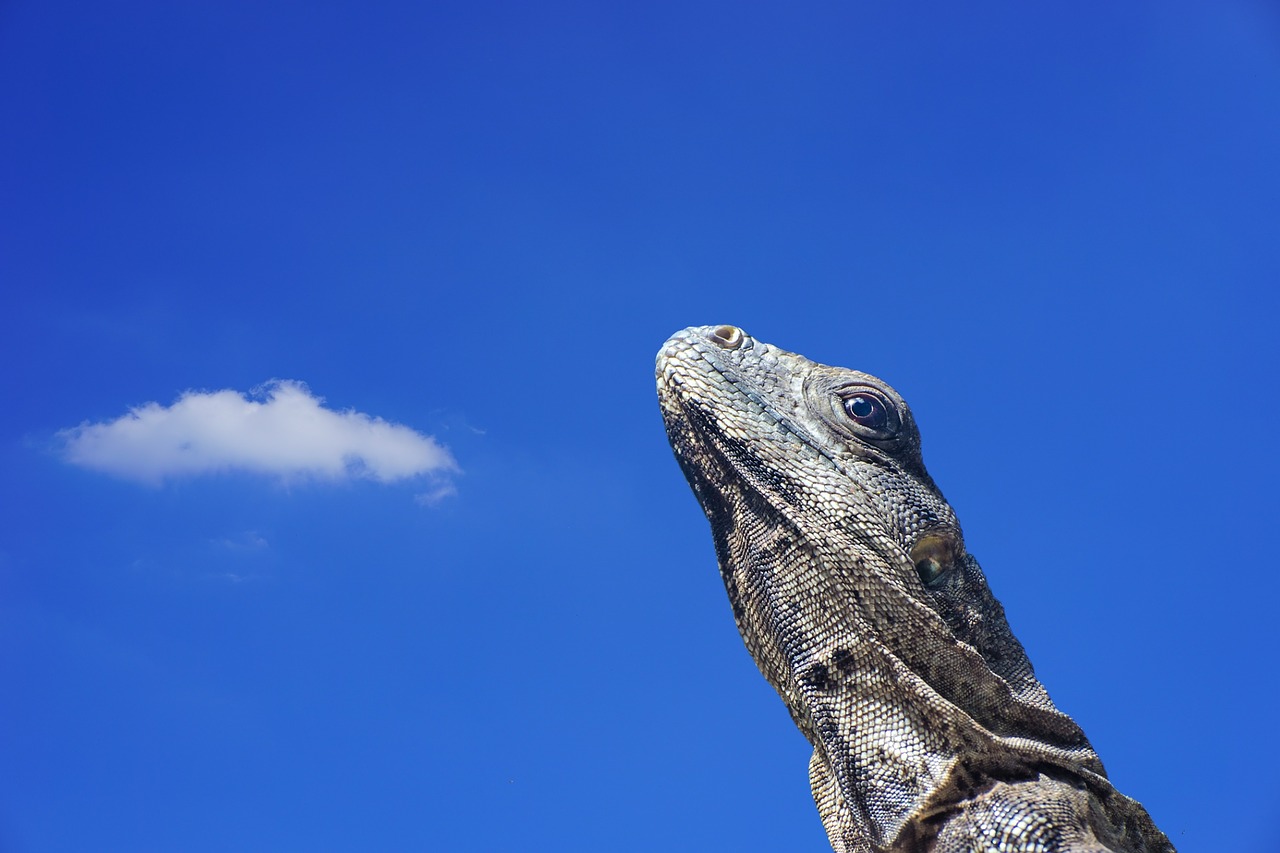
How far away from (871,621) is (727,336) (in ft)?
8.89

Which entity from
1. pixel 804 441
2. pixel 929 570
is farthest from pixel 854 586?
pixel 804 441

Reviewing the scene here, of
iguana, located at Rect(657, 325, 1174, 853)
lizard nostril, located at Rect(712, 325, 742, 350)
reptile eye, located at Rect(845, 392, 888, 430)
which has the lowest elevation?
iguana, located at Rect(657, 325, 1174, 853)

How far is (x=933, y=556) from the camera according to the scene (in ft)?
25.4

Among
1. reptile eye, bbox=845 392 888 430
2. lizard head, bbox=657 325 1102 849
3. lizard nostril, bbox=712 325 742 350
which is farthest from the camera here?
lizard nostril, bbox=712 325 742 350

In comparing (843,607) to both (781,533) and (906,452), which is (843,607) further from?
(906,452)

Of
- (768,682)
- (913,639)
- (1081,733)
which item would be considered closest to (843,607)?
(913,639)

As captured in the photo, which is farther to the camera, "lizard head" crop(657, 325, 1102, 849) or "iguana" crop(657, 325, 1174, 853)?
"lizard head" crop(657, 325, 1102, 849)

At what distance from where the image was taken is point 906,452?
8.24m

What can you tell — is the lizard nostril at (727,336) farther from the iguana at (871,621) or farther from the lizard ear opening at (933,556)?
the lizard ear opening at (933,556)

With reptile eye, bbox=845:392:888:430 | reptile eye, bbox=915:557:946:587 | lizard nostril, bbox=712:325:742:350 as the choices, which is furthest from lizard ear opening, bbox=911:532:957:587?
lizard nostril, bbox=712:325:742:350

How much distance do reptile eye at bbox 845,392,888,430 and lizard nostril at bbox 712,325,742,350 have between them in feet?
3.44

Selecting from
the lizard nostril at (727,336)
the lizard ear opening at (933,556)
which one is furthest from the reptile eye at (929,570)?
the lizard nostril at (727,336)

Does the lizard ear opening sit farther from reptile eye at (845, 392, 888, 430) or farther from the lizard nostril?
the lizard nostril

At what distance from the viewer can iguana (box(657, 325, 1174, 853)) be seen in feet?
22.0
